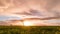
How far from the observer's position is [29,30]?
1.32m

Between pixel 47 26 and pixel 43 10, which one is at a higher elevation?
pixel 43 10

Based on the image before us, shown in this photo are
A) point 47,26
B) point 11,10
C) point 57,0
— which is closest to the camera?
point 57,0

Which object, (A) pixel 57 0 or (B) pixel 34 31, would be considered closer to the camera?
(A) pixel 57 0

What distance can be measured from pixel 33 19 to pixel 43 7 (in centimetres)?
21

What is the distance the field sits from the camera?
1311 millimetres

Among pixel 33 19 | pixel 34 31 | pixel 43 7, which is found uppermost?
pixel 43 7

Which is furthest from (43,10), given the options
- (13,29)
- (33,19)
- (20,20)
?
(13,29)

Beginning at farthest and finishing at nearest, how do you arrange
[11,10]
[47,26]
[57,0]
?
1. [47,26]
2. [11,10]
3. [57,0]

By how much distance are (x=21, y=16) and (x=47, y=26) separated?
340 mm

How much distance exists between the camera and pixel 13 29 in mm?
1338

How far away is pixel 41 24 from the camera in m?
1.38

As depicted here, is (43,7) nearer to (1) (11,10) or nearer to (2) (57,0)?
(2) (57,0)

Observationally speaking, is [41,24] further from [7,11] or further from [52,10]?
[7,11]

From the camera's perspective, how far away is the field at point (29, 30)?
131 centimetres
